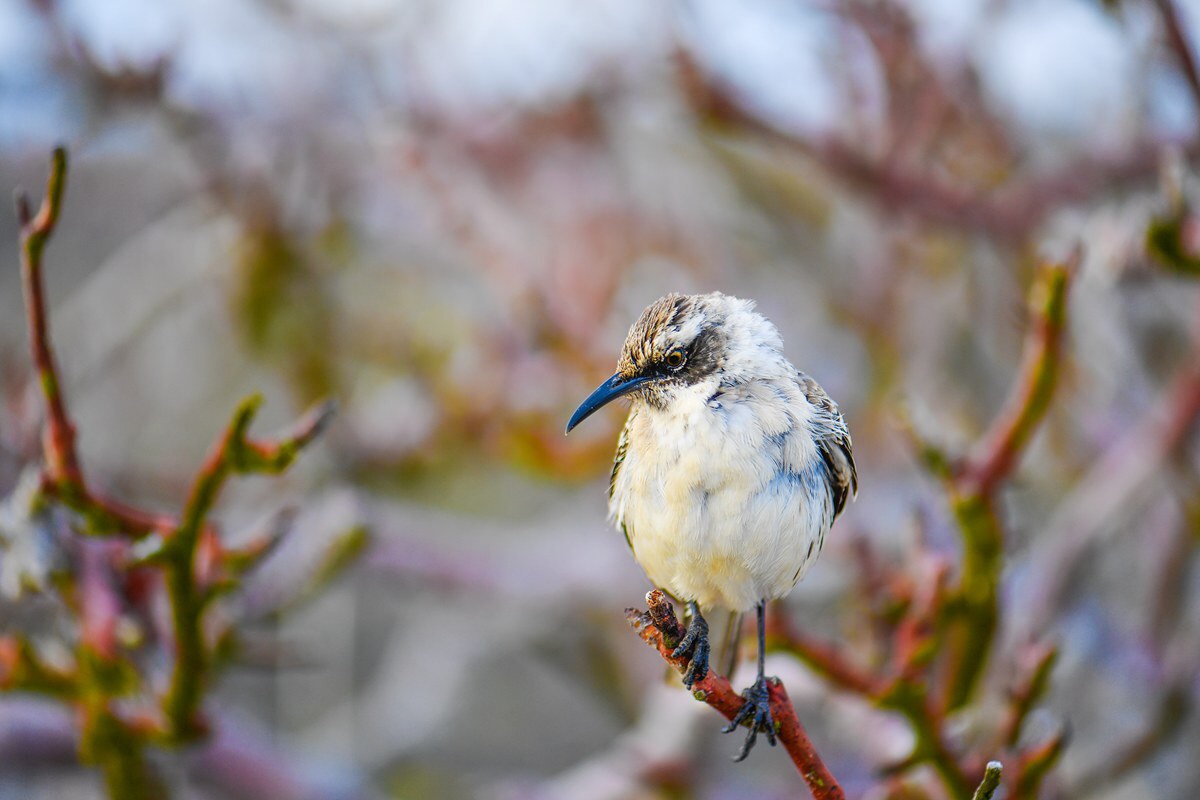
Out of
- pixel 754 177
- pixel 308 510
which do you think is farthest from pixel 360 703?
pixel 754 177

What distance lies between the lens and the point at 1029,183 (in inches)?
162

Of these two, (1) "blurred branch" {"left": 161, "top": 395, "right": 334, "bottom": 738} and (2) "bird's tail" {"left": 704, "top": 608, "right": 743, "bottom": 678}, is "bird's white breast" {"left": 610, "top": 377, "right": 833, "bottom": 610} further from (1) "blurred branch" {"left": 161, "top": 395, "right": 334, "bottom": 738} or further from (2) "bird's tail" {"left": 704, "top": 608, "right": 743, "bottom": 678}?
(1) "blurred branch" {"left": 161, "top": 395, "right": 334, "bottom": 738}

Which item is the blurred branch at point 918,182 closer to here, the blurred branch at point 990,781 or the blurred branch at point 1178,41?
the blurred branch at point 1178,41

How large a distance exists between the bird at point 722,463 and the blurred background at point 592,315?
0.81 meters

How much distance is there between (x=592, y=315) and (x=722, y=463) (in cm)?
373

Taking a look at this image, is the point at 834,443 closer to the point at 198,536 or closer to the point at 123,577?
the point at 198,536

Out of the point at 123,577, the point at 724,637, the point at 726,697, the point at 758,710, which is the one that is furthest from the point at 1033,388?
the point at 123,577

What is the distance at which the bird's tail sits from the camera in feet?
6.15

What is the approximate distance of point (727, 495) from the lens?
159 centimetres

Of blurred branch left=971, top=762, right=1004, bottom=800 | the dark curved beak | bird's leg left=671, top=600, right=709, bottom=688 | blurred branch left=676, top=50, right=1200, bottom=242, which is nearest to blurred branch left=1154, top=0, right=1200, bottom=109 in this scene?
blurred branch left=676, top=50, right=1200, bottom=242

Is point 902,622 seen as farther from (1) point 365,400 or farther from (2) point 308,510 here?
(1) point 365,400

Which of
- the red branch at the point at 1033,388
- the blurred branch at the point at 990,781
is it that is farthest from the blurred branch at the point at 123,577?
the red branch at the point at 1033,388

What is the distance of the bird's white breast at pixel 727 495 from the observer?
1573 mm

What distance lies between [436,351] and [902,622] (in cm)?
402
